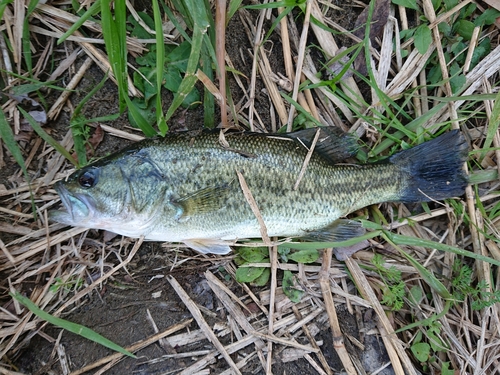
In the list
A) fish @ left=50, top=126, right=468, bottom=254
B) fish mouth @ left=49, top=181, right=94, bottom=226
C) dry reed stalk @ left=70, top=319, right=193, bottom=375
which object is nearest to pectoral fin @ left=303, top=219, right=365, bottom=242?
fish @ left=50, top=126, right=468, bottom=254

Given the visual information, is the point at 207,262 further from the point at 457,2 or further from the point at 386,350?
the point at 457,2

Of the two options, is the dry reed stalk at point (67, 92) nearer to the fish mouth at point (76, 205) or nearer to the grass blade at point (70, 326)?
the fish mouth at point (76, 205)

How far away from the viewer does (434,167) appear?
3195 mm

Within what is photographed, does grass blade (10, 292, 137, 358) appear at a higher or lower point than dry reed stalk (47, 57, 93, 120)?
lower

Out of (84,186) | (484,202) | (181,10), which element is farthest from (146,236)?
(484,202)

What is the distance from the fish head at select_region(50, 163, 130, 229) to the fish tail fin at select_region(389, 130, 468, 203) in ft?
7.35

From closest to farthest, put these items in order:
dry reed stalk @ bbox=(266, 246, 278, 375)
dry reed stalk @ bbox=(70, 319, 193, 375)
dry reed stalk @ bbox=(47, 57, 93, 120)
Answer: dry reed stalk @ bbox=(70, 319, 193, 375) < dry reed stalk @ bbox=(266, 246, 278, 375) < dry reed stalk @ bbox=(47, 57, 93, 120)

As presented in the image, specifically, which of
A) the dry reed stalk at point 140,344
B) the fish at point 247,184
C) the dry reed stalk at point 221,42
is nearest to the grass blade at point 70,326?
the dry reed stalk at point 140,344

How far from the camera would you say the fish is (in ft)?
9.29

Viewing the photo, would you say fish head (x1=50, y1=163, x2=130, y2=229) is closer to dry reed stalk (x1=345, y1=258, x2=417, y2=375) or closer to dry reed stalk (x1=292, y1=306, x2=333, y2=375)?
dry reed stalk (x1=292, y1=306, x2=333, y2=375)

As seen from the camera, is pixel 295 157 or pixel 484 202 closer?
pixel 295 157

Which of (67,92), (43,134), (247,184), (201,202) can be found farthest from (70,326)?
(67,92)

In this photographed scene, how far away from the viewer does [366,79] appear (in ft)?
10.7

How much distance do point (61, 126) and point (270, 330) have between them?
2529mm
